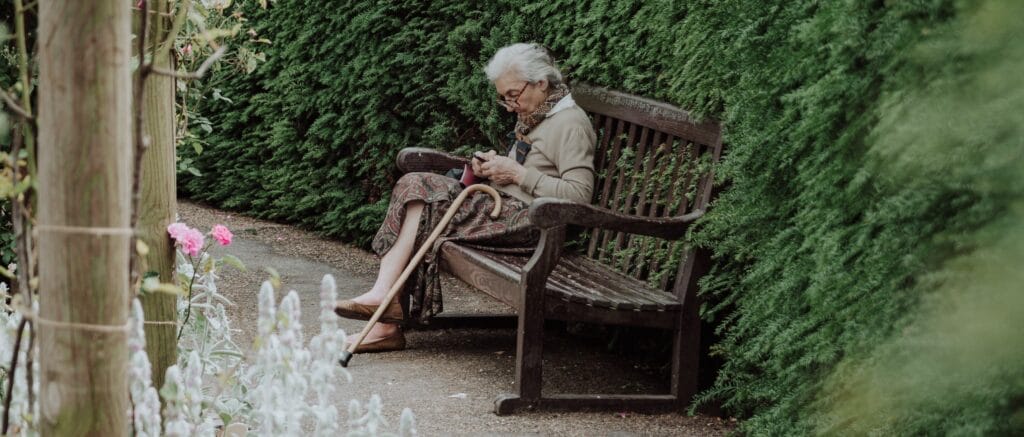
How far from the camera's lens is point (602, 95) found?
493cm

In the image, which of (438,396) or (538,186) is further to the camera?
(538,186)

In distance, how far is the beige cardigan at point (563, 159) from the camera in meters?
4.66

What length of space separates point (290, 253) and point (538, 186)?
3.07 metres

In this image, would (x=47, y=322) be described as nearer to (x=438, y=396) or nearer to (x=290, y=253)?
(x=438, y=396)

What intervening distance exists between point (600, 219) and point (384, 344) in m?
1.41

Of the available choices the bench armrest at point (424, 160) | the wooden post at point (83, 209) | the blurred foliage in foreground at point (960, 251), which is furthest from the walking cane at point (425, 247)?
the wooden post at point (83, 209)

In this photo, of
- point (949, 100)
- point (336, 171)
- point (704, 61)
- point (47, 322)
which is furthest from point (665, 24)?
point (336, 171)

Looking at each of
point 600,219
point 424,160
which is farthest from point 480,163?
point 600,219

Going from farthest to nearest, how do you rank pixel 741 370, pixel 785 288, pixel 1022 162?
1. pixel 741 370
2. pixel 785 288
3. pixel 1022 162

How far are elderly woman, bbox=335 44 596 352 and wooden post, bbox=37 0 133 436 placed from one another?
9.72 ft

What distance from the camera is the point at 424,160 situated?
17.8 feet

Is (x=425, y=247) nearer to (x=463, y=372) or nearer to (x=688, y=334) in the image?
(x=463, y=372)

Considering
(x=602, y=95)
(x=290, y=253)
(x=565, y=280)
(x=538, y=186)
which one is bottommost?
(x=290, y=253)

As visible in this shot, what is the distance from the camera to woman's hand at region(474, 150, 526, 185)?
477cm
